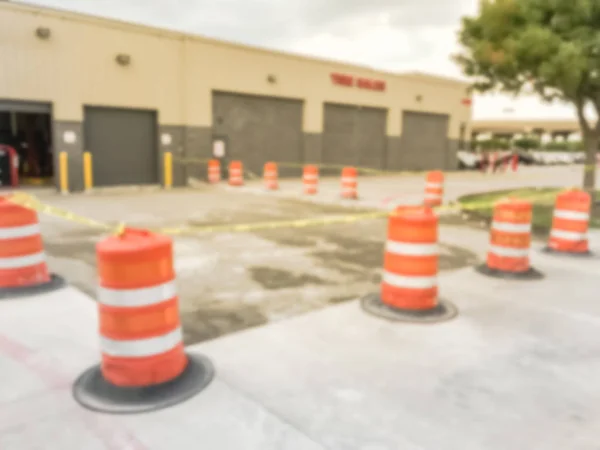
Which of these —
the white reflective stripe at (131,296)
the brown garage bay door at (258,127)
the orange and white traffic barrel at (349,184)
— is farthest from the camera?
the brown garage bay door at (258,127)

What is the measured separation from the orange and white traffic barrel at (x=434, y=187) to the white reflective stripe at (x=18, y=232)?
35.6 feet

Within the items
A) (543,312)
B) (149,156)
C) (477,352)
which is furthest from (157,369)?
(149,156)

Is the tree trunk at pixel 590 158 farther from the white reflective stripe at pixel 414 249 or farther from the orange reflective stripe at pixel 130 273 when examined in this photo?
the orange reflective stripe at pixel 130 273

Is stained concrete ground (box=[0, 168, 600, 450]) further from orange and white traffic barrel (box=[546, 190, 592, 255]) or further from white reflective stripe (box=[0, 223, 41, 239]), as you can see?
white reflective stripe (box=[0, 223, 41, 239])

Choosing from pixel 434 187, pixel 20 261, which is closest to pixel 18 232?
pixel 20 261

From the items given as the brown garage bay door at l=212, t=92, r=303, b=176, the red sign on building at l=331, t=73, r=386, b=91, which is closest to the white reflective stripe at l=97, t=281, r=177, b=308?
the brown garage bay door at l=212, t=92, r=303, b=176

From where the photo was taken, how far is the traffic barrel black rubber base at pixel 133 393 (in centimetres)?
334

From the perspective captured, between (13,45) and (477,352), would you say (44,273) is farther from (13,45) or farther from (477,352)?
(13,45)

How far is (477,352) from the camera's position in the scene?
172 inches

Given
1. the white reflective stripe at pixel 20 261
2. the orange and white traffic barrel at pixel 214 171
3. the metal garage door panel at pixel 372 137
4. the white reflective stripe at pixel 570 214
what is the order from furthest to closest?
the metal garage door panel at pixel 372 137 < the orange and white traffic barrel at pixel 214 171 < the white reflective stripe at pixel 570 214 < the white reflective stripe at pixel 20 261

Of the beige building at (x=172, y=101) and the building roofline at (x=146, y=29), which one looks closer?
the building roofline at (x=146, y=29)

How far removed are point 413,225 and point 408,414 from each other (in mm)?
2206

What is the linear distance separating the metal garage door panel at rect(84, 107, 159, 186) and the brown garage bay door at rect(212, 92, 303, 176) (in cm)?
329

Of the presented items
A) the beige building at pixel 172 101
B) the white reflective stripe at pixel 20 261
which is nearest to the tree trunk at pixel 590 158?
the white reflective stripe at pixel 20 261
